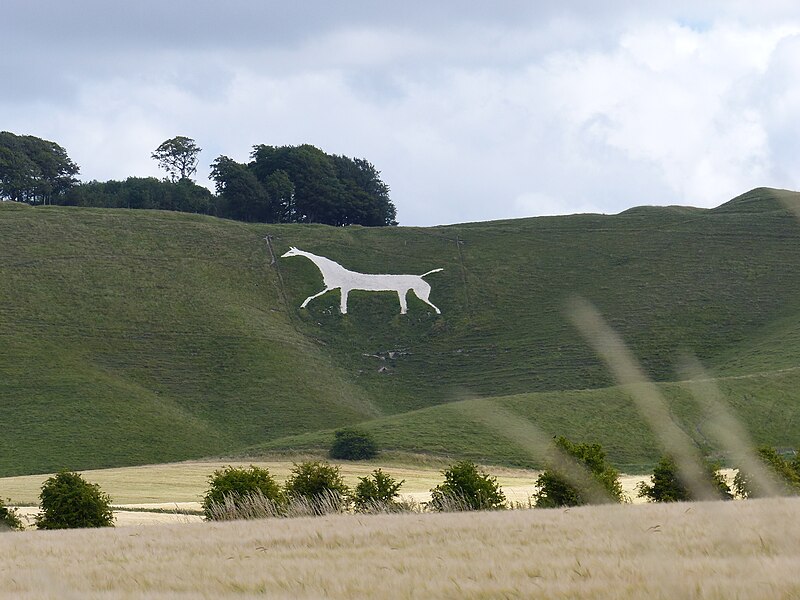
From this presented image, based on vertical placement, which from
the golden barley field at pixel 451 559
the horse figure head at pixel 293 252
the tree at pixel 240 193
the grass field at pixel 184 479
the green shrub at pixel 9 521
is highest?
the tree at pixel 240 193

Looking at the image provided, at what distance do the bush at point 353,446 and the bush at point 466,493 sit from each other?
3066cm

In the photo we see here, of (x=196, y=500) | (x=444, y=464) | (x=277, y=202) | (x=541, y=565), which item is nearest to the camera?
(x=541, y=565)

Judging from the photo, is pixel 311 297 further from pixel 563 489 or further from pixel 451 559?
pixel 451 559

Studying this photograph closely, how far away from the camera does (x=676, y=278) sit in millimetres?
100750

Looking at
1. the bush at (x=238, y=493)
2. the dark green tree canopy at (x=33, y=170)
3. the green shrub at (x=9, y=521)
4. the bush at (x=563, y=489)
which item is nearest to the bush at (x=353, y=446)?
the bush at (x=238, y=493)

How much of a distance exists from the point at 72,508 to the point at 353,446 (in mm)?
32833

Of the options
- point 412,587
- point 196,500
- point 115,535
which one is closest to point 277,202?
point 196,500

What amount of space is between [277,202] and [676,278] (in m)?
61.1

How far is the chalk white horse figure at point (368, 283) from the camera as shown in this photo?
99.9 m

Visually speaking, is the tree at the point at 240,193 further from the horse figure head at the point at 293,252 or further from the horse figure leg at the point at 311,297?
the horse figure leg at the point at 311,297

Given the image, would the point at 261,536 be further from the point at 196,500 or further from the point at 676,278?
the point at 676,278

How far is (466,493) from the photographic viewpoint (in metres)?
27.1

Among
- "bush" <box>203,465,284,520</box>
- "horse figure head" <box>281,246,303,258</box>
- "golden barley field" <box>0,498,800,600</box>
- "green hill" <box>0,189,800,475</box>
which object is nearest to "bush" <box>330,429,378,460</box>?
"green hill" <box>0,189,800,475</box>

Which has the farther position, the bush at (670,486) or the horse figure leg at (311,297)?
the horse figure leg at (311,297)
